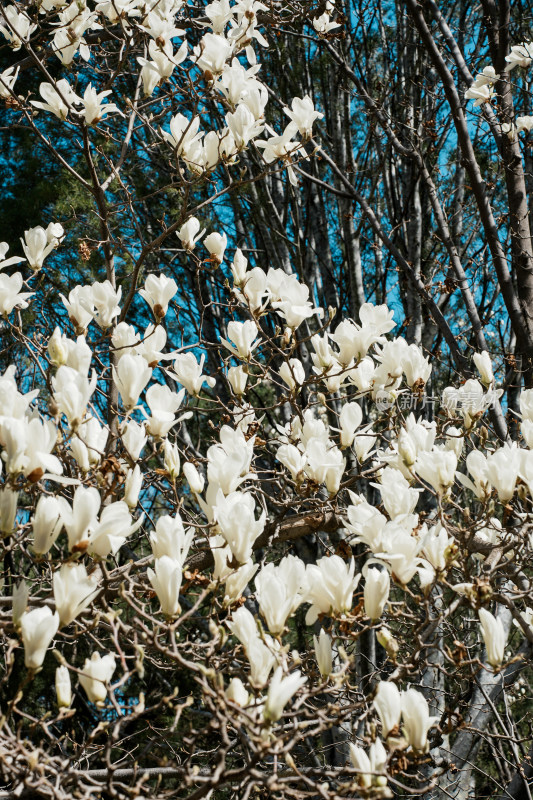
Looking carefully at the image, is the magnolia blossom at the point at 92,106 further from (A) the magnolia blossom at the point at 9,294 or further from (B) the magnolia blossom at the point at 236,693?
(B) the magnolia blossom at the point at 236,693

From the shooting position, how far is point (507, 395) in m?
3.76

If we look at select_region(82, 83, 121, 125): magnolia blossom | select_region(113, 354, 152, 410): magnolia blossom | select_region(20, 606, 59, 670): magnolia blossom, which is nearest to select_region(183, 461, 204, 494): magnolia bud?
select_region(113, 354, 152, 410): magnolia blossom

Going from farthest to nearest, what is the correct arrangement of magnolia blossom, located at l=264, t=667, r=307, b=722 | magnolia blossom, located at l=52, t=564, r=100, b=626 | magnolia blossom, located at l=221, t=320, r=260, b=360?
magnolia blossom, located at l=221, t=320, r=260, b=360 → magnolia blossom, located at l=52, t=564, r=100, b=626 → magnolia blossom, located at l=264, t=667, r=307, b=722

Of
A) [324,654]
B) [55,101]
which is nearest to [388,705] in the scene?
[324,654]

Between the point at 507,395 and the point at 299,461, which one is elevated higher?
the point at 507,395

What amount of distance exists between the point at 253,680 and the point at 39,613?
0.33 m

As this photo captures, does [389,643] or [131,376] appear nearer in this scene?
[389,643]

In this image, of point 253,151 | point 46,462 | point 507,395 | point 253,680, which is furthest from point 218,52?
point 507,395

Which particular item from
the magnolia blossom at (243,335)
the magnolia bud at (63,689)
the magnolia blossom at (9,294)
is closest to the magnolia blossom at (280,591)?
the magnolia bud at (63,689)

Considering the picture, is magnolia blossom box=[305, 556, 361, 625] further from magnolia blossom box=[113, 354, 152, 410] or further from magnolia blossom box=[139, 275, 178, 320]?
→ magnolia blossom box=[139, 275, 178, 320]

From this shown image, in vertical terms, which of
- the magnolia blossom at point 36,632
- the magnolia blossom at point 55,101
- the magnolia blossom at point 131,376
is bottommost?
the magnolia blossom at point 36,632

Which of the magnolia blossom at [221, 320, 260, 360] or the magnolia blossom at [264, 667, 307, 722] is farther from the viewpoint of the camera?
the magnolia blossom at [221, 320, 260, 360]

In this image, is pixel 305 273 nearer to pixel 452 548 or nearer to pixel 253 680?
pixel 452 548

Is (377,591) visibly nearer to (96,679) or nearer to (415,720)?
(415,720)
